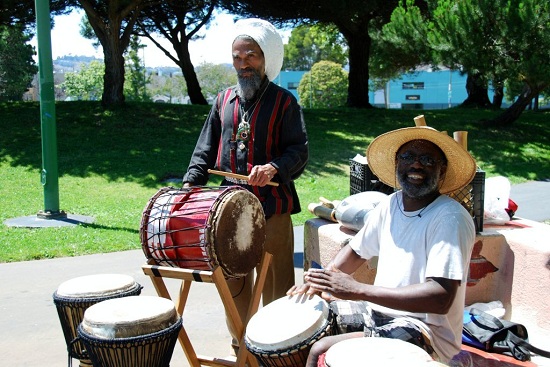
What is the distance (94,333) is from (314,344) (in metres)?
1.03

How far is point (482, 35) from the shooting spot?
13.7 metres

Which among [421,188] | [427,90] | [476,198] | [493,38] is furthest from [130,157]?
[427,90]

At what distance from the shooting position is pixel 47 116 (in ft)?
27.5

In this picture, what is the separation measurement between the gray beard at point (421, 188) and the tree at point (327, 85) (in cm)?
3917

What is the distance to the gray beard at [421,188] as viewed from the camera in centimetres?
288

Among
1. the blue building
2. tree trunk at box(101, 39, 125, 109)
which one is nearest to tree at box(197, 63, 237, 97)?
the blue building

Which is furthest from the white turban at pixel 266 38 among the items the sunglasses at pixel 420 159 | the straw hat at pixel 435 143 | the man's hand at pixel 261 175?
the sunglasses at pixel 420 159

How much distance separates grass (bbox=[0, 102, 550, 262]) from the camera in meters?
7.85

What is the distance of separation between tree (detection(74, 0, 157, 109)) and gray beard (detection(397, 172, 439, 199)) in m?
13.8

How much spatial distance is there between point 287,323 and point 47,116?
6.54 metres

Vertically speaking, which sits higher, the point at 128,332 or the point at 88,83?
the point at 88,83

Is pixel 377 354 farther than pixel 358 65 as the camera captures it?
No

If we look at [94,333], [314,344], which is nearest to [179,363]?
[94,333]

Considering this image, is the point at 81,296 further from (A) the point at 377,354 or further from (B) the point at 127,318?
(A) the point at 377,354
